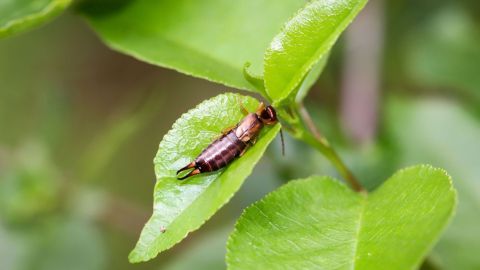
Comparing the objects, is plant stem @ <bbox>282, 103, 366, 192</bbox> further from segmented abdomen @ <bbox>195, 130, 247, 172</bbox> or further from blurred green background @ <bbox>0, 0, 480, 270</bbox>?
blurred green background @ <bbox>0, 0, 480, 270</bbox>

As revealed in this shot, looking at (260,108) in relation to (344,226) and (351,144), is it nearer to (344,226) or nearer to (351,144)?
(344,226)

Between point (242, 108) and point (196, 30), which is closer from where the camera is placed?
point (242, 108)

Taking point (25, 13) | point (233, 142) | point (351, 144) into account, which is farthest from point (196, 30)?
point (351, 144)

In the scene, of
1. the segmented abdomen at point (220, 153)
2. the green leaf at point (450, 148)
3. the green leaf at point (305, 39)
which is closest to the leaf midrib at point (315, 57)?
the green leaf at point (305, 39)

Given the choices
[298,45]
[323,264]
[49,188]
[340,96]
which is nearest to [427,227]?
[323,264]

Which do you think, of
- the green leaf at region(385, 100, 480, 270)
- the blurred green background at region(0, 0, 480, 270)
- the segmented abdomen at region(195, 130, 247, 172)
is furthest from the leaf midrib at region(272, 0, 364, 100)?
the green leaf at region(385, 100, 480, 270)
